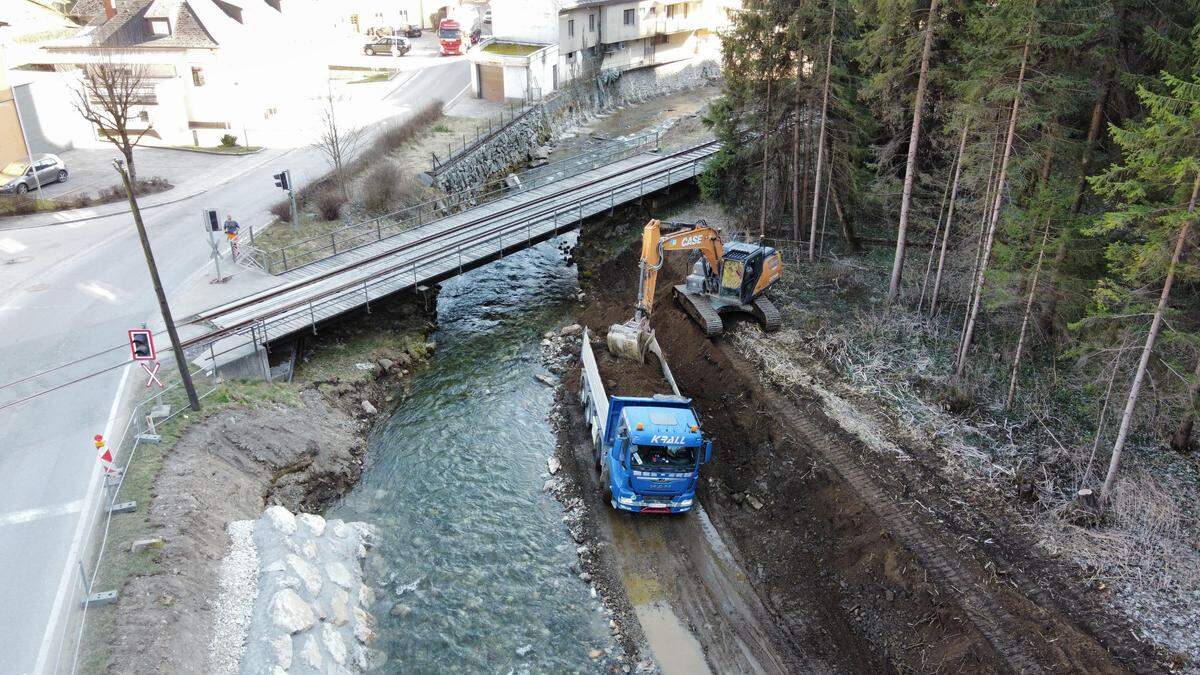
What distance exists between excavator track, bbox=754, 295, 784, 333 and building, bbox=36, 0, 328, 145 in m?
31.3

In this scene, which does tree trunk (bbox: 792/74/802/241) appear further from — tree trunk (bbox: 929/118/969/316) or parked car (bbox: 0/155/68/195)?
parked car (bbox: 0/155/68/195)

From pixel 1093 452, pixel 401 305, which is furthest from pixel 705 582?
pixel 401 305

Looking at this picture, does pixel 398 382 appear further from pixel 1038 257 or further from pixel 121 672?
pixel 1038 257

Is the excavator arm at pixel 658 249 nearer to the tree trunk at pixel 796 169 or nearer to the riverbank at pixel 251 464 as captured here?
the tree trunk at pixel 796 169

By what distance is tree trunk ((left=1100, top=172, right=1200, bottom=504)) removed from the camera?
14.1 m

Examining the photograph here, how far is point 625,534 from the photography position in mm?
19422

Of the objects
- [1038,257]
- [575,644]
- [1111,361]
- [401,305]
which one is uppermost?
[1038,257]

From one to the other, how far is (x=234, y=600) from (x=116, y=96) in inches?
1099

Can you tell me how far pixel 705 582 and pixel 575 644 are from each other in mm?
3483

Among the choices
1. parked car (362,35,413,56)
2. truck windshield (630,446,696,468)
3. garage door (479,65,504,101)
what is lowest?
truck windshield (630,446,696,468)

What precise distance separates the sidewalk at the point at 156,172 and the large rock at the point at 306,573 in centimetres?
2345

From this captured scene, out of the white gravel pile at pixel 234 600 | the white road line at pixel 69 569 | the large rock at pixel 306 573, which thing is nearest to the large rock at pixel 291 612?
the large rock at pixel 306 573

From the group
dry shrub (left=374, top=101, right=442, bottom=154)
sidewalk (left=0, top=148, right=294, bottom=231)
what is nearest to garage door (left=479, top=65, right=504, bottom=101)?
dry shrub (left=374, top=101, right=442, bottom=154)

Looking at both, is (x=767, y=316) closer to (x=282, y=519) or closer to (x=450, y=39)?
(x=282, y=519)
